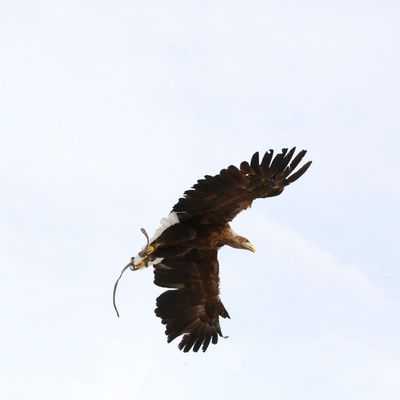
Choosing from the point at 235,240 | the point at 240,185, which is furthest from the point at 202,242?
the point at 240,185

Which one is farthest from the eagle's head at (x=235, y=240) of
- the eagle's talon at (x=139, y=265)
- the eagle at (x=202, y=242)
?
the eagle's talon at (x=139, y=265)

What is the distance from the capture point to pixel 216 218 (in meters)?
21.1

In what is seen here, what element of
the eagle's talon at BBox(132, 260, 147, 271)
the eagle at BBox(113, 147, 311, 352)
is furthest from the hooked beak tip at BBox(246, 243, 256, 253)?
the eagle's talon at BBox(132, 260, 147, 271)

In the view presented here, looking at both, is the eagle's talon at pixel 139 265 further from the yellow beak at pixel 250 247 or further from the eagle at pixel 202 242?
the yellow beak at pixel 250 247

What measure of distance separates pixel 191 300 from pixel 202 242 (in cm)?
180

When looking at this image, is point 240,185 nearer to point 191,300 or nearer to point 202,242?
point 202,242

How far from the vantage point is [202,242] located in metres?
21.4

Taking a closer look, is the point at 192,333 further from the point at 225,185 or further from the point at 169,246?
the point at 225,185

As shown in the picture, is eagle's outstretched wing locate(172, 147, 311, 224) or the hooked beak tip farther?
the hooked beak tip

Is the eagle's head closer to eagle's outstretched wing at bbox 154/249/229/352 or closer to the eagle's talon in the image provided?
eagle's outstretched wing at bbox 154/249/229/352

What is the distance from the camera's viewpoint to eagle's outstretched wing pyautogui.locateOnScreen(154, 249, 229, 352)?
22.2m

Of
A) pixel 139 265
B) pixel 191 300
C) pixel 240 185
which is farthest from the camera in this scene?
pixel 191 300

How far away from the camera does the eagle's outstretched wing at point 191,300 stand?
22234mm

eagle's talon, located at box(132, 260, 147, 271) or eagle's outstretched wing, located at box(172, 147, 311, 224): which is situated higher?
eagle's outstretched wing, located at box(172, 147, 311, 224)
